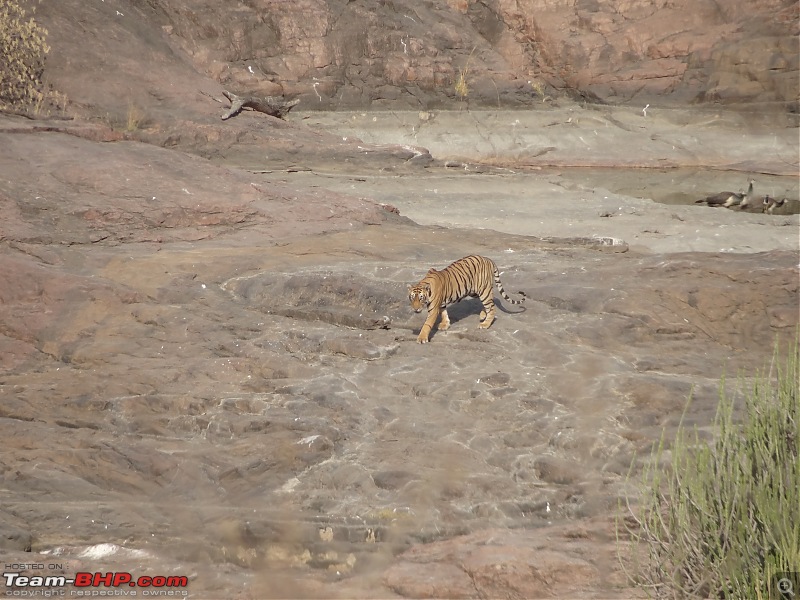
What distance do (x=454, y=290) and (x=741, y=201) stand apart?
9.64m

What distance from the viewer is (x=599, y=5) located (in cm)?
2338

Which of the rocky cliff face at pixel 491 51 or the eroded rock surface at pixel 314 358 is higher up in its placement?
the rocky cliff face at pixel 491 51

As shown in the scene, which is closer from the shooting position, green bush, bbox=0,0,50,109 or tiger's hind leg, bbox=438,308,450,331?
tiger's hind leg, bbox=438,308,450,331

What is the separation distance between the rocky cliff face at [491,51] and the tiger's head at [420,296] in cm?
1400

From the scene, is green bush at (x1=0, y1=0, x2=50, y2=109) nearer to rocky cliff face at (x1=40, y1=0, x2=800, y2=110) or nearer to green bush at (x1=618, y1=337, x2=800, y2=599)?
rocky cliff face at (x1=40, y1=0, x2=800, y2=110)

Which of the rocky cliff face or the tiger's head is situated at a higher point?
the rocky cliff face

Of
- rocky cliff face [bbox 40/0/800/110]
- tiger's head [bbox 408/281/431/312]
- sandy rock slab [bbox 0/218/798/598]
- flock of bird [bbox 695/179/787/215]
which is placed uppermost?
rocky cliff face [bbox 40/0/800/110]

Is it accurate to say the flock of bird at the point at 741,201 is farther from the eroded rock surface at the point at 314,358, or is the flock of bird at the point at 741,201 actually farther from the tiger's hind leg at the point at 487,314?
the tiger's hind leg at the point at 487,314

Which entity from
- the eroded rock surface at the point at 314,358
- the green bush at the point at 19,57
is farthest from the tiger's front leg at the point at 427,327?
the green bush at the point at 19,57

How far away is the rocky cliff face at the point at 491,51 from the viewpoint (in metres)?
21.4

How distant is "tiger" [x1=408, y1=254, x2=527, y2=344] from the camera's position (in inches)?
323

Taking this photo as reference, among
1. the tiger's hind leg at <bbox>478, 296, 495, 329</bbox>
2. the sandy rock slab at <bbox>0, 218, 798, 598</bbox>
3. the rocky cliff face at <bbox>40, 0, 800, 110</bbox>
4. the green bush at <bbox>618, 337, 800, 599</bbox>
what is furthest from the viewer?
the rocky cliff face at <bbox>40, 0, 800, 110</bbox>

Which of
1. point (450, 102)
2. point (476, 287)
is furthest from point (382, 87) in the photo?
point (476, 287)

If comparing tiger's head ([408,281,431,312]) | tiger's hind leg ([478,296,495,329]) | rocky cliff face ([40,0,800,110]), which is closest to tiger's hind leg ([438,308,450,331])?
tiger's hind leg ([478,296,495,329])
